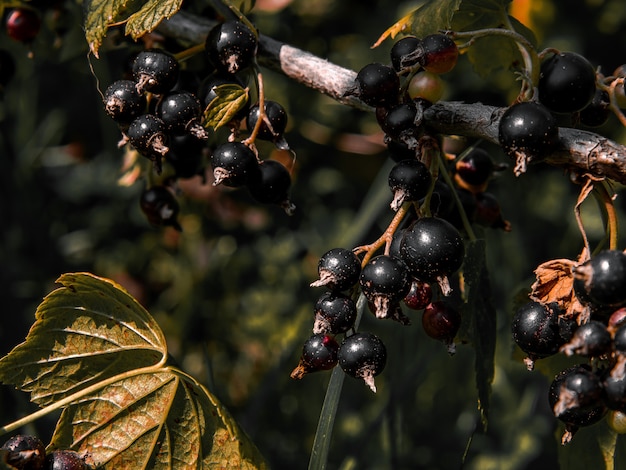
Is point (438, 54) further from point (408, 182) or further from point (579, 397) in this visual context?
point (579, 397)

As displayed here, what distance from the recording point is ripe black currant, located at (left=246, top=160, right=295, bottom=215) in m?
0.97

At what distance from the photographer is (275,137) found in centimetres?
95

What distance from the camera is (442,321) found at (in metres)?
0.89

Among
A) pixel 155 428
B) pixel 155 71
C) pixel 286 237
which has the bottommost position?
pixel 286 237

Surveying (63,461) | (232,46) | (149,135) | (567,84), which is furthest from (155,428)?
(567,84)

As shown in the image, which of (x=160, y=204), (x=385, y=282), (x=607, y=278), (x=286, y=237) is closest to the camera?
(x=607, y=278)

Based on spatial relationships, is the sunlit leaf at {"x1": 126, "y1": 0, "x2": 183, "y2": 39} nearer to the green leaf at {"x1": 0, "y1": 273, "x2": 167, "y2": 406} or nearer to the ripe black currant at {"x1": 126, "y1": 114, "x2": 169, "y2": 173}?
the ripe black currant at {"x1": 126, "y1": 114, "x2": 169, "y2": 173}

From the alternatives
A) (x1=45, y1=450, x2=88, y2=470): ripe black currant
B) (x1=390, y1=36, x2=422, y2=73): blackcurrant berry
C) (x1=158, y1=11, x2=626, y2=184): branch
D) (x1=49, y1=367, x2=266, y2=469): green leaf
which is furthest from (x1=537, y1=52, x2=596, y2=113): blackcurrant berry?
(x1=45, y1=450, x2=88, y2=470): ripe black currant

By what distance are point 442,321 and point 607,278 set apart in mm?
245

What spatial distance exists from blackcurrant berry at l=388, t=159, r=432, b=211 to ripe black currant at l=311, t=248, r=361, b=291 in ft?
0.24

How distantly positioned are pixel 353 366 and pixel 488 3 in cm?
48

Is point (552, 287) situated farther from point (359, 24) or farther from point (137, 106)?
point (359, 24)

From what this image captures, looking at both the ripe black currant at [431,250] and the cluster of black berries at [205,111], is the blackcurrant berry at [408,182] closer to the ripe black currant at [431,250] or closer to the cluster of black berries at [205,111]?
the ripe black currant at [431,250]

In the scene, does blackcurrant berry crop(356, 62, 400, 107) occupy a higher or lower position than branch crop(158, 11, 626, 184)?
higher
